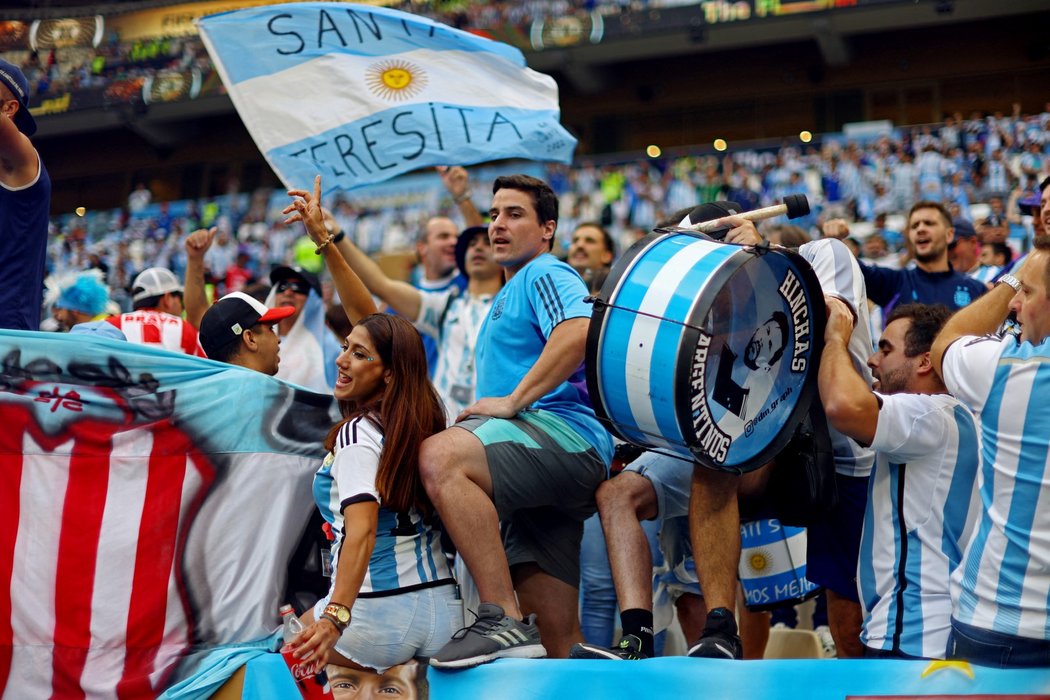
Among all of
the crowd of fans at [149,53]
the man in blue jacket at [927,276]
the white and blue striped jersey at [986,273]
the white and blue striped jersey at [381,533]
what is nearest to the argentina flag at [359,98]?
the man in blue jacket at [927,276]

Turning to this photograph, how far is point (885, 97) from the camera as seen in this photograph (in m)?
25.2

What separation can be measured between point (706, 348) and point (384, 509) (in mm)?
1194

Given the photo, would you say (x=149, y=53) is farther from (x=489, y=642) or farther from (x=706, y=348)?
(x=706, y=348)

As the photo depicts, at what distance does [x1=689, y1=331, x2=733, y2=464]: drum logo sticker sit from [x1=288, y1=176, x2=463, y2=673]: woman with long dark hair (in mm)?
982

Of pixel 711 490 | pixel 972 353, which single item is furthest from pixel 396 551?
pixel 972 353

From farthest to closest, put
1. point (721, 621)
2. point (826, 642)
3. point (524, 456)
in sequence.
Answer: point (826, 642) < point (524, 456) < point (721, 621)

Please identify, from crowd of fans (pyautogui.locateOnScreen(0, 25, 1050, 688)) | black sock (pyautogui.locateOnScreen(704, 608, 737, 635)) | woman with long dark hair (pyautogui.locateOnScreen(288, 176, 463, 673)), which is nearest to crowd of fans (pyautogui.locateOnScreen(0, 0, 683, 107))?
crowd of fans (pyautogui.locateOnScreen(0, 25, 1050, 688))

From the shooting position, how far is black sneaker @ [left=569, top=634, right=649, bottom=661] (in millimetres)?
3496

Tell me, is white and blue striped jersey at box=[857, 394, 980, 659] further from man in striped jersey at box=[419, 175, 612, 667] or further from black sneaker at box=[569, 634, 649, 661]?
man in striped jersey at box=[419, 175, 612, 667]

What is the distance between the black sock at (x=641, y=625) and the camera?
3654 mm

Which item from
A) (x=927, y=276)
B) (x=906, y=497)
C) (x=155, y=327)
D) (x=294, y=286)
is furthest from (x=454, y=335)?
(x=906, y=497)

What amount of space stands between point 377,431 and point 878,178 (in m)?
15.2

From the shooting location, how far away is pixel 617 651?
11.7 ft

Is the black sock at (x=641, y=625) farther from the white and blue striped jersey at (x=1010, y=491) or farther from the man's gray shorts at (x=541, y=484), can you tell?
the white and blue striped jersey at (x=1010, y=491)
